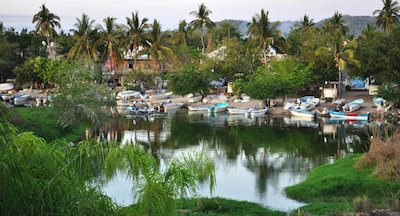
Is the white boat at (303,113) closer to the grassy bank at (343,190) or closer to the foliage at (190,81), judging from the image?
the foliage at (190,81)

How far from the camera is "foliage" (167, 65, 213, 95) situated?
5307cm

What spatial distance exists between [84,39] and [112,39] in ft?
9.19

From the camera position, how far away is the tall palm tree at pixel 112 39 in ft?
190

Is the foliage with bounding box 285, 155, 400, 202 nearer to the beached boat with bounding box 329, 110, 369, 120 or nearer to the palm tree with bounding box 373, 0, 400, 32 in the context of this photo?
the beached boat with bounding box 329, 110, 369, 120

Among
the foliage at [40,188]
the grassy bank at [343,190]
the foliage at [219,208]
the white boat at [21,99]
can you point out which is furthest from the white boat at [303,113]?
the foliage at [40,188]

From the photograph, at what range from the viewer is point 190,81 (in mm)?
53031

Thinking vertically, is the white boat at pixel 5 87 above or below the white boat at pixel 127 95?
above

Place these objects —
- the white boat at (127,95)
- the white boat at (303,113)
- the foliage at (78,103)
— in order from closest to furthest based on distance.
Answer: the foliage at (78,103) → the white boat at (303,113) → the white boat at (127,95)

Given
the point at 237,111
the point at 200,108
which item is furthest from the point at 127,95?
the point at 237,111

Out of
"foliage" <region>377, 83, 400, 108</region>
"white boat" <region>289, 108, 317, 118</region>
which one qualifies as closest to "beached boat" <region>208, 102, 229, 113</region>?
"white boat" <region>289, 108, 317, 118</region>

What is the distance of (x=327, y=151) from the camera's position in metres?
31.0

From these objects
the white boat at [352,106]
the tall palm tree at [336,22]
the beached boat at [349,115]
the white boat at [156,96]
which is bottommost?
the beached boat at [349,115]

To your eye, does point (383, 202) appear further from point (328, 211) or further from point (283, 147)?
point (283, 147)

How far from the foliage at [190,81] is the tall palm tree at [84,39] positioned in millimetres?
8871
